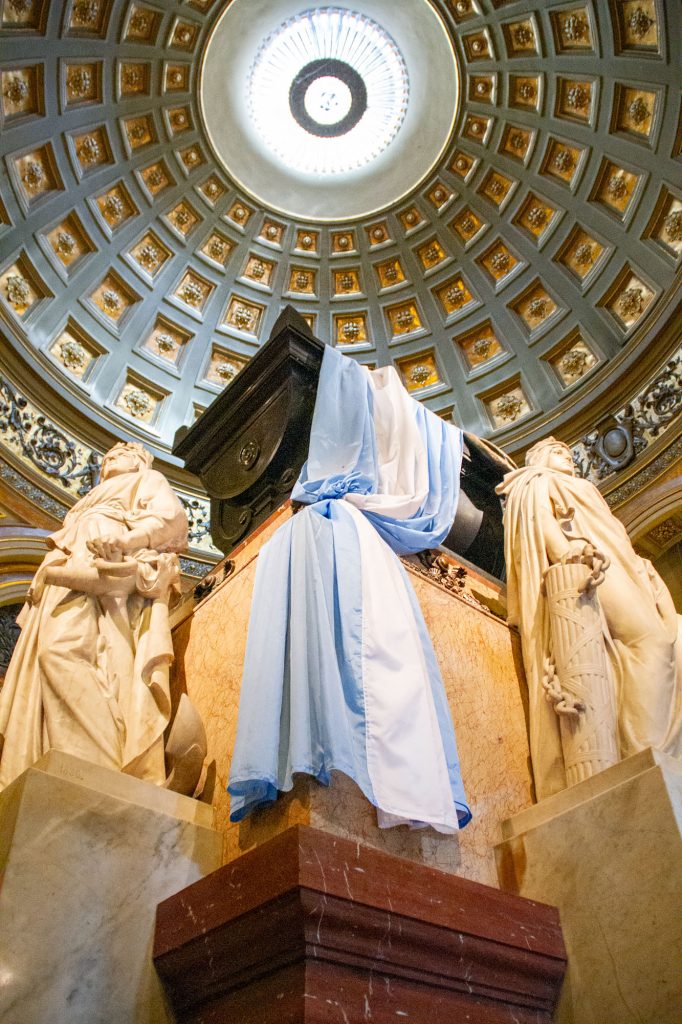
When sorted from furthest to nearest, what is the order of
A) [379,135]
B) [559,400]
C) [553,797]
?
[379,135] < [559,400] < [553,797]

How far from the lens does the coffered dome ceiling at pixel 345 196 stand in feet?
41.0

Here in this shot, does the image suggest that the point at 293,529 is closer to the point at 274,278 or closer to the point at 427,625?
the point at 427,625

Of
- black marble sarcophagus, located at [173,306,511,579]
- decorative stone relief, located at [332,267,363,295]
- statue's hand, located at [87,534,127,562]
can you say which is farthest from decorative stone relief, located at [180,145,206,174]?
statue's hand, located at [87,534,127,562]

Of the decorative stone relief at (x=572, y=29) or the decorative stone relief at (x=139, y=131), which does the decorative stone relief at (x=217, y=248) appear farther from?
the decorative stone relief at (x=572, y=29)

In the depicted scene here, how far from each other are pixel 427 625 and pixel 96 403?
10507mm

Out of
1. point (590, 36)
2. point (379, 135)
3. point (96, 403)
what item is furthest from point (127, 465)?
point (379, 135)

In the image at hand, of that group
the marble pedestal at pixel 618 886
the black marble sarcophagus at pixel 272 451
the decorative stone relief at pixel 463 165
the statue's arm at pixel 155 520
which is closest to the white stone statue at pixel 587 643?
the marble pedestal at pixel 618 886

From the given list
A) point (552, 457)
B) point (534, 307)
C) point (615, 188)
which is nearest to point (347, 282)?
point (534, 307)

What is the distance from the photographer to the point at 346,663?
10.5 ft

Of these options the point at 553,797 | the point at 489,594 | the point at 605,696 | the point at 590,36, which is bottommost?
the point at 553,797

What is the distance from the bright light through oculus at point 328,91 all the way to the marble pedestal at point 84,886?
15.1 meters

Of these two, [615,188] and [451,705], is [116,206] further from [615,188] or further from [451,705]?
[451,705]

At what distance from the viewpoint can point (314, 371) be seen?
5113 mm

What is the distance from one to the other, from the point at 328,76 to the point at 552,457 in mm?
12984
